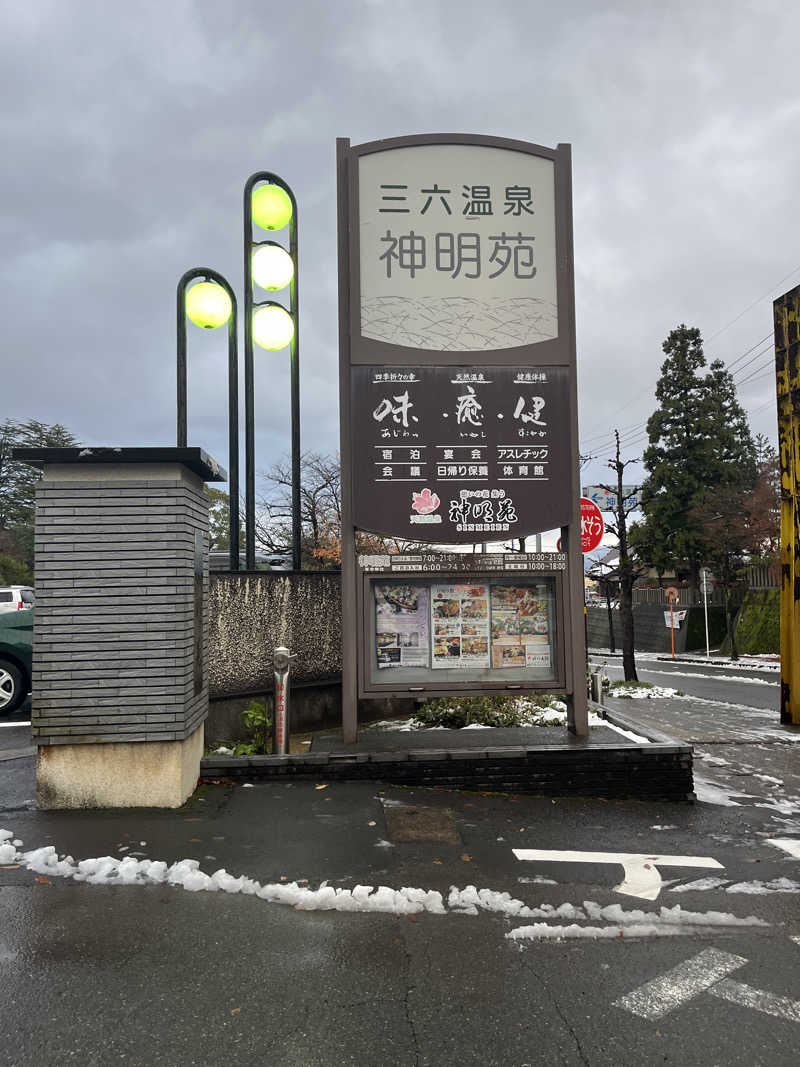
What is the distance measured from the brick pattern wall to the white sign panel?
2.95 meters

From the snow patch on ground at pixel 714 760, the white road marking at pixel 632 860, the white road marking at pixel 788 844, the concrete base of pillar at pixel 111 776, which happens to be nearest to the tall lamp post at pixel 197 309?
the concrete base of pillar at pixel 111 776

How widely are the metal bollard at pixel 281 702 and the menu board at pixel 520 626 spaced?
201 centimetres

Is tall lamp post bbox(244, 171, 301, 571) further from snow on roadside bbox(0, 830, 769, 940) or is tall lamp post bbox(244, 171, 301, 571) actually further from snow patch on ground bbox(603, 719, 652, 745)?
snow on roadside bbox(0, 830, 769, 940)

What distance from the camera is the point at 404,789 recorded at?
235 inches

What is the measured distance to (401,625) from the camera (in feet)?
22.4

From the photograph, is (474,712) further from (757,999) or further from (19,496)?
(19,496)

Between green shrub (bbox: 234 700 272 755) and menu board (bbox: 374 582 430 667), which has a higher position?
menu board (bbox: 374 582 430 667)

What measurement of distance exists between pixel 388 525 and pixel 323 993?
4221mm

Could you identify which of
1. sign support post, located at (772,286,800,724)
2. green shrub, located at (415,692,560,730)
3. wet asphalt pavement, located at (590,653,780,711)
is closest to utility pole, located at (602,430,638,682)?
wet asphalt pavement, located at (590,653,780,711)

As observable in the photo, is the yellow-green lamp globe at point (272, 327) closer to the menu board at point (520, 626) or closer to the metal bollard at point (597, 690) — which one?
the menu board at point (520, 626)

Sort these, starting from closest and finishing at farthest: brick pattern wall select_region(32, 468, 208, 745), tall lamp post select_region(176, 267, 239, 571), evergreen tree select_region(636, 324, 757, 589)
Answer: brick pattern wall select_region(32, 468, 208, 745), tall lamp post select_region(176, 267, 239, 571), evergreen tree select_region(636, 324, 757, 589)

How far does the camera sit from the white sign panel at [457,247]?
22.7ft

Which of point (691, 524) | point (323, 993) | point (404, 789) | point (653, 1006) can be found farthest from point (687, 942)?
point (691, 524)

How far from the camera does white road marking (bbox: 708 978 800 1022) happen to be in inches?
112
